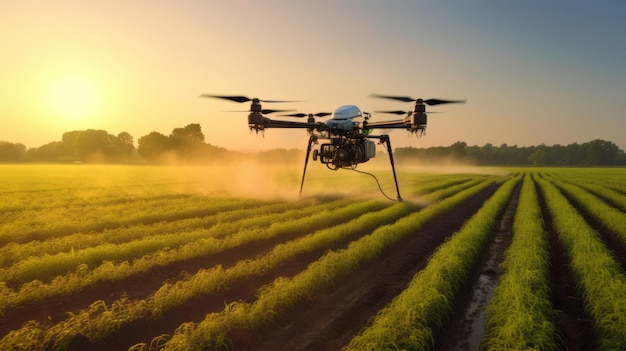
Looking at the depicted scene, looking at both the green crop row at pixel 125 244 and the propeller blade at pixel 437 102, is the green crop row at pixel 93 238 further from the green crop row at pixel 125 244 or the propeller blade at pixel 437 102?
the propeller blade at pixel 437 102

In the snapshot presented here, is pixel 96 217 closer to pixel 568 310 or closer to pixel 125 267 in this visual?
pixel 125 267

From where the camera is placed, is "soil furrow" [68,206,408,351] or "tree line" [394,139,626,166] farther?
"tree line" [394,139,626,166]

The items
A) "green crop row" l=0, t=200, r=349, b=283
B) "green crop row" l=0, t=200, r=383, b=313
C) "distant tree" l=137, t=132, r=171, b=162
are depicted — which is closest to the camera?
"green crop row" l=0, t=200, r=383, b=313

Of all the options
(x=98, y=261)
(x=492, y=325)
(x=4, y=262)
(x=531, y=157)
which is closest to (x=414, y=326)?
(x=492, y=325)

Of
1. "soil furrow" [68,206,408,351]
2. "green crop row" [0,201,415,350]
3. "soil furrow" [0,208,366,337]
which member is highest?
"green crop row" [0,201,415,350]

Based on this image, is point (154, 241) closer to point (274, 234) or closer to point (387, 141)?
point (274, 234)

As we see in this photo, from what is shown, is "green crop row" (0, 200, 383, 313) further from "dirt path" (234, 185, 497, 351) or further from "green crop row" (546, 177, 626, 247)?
"green crop row" (546, 177, 626, 247)

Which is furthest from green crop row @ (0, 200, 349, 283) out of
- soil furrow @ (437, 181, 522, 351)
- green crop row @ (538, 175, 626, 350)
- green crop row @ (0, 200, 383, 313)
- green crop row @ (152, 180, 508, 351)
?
green crop row @ (538, 175, 626, 350)
